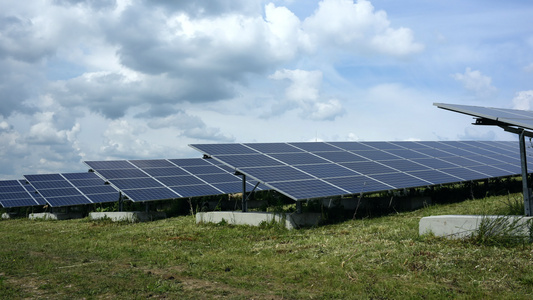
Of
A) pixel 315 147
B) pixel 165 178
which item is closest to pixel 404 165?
pixel 315 147

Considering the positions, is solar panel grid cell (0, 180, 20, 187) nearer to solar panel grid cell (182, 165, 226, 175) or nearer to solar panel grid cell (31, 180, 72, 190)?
solar panel grid cell (31, 180, 72, 190)

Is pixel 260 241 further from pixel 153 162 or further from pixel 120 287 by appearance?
pixel 153 162

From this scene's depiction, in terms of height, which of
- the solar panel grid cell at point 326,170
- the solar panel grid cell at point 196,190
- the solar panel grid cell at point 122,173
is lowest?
the solar panel grid cell at point 196,190

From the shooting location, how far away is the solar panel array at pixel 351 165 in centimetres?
1650

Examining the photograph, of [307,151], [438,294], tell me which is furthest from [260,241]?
[307,151]

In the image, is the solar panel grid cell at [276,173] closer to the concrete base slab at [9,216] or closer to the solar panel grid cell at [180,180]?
the solar panel grid cell at [180,180]

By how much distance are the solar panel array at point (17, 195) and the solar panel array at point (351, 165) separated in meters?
19.1

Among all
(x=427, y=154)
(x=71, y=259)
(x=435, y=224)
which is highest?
(x=427, y=154)

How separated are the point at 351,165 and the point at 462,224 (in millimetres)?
8600

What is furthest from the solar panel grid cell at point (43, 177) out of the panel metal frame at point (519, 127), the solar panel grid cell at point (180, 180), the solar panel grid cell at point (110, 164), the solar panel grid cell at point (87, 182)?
the panel metal frame at point (519, 127)

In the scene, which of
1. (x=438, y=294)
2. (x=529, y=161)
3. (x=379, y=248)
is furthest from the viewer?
(x=529, y=161)

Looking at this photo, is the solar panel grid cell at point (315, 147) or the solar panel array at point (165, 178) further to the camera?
the solar panel array at point (165, 178)

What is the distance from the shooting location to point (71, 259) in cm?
1222

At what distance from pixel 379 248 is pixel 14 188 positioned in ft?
112
